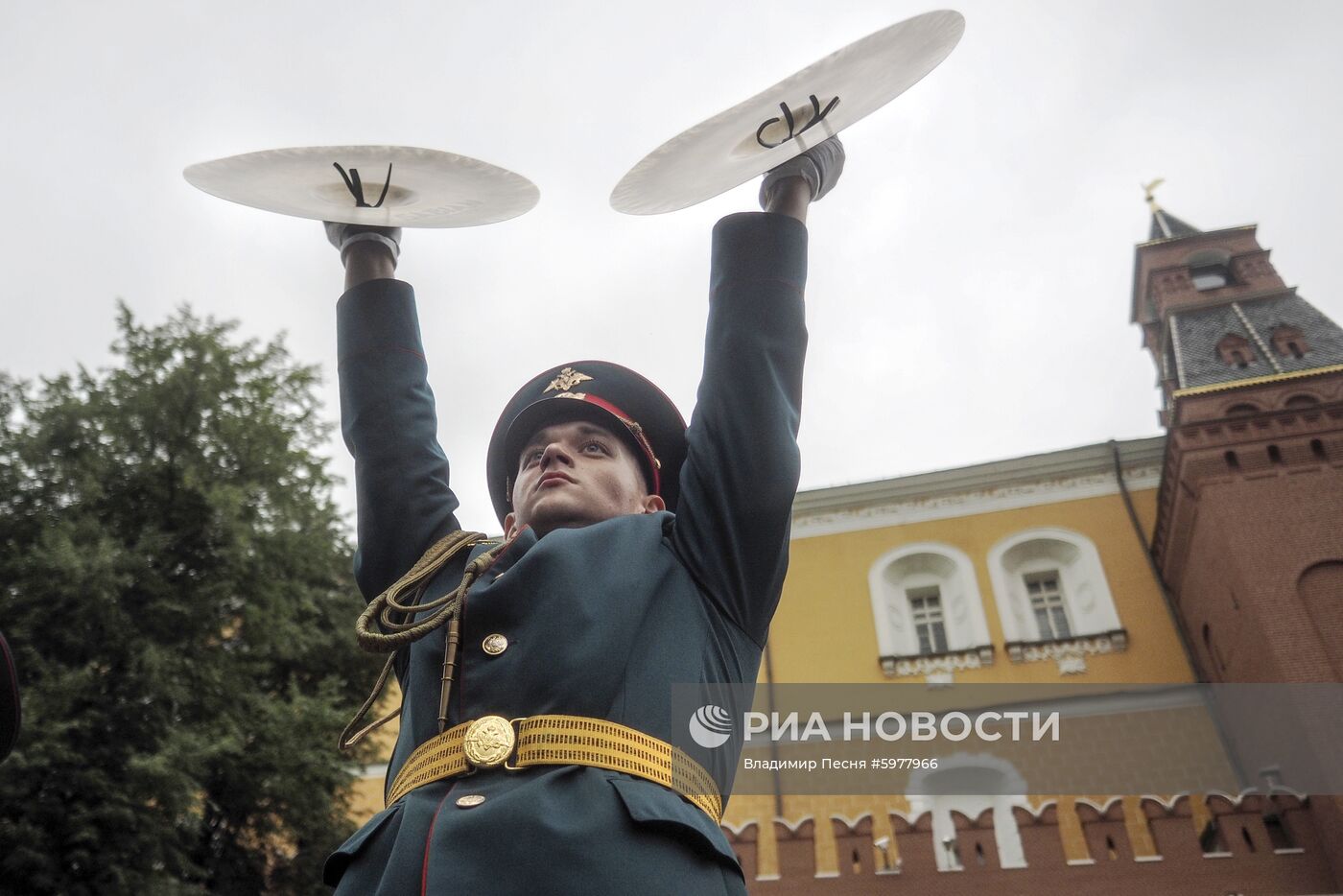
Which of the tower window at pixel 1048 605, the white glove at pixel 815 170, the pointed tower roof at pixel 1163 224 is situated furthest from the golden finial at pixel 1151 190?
the white glove at pixel 815 170

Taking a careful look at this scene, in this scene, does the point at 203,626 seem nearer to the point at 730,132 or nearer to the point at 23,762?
the point at 23,762

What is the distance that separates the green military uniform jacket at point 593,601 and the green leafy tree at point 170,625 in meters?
8.00

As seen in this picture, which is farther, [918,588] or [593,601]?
[918,588]

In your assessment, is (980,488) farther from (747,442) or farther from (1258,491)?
(747,442)

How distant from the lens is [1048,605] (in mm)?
15016

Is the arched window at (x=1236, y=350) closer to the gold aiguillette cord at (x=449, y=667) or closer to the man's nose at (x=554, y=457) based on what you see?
the man's nose at (x=554, y=457)

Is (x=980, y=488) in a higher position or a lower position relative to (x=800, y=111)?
higher

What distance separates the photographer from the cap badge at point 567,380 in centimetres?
251

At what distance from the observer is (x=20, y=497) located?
10781 millimetres

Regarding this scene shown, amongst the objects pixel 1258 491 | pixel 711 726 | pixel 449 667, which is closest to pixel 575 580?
pixel 449 667

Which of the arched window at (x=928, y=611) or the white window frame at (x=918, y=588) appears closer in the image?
the arched window at (x=928, y=611)

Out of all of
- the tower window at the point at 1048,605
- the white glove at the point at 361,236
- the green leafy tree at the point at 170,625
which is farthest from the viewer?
the tower window at the point at 1048,605

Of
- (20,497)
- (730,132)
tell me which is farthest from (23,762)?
(730,132)

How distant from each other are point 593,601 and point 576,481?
46 cm
